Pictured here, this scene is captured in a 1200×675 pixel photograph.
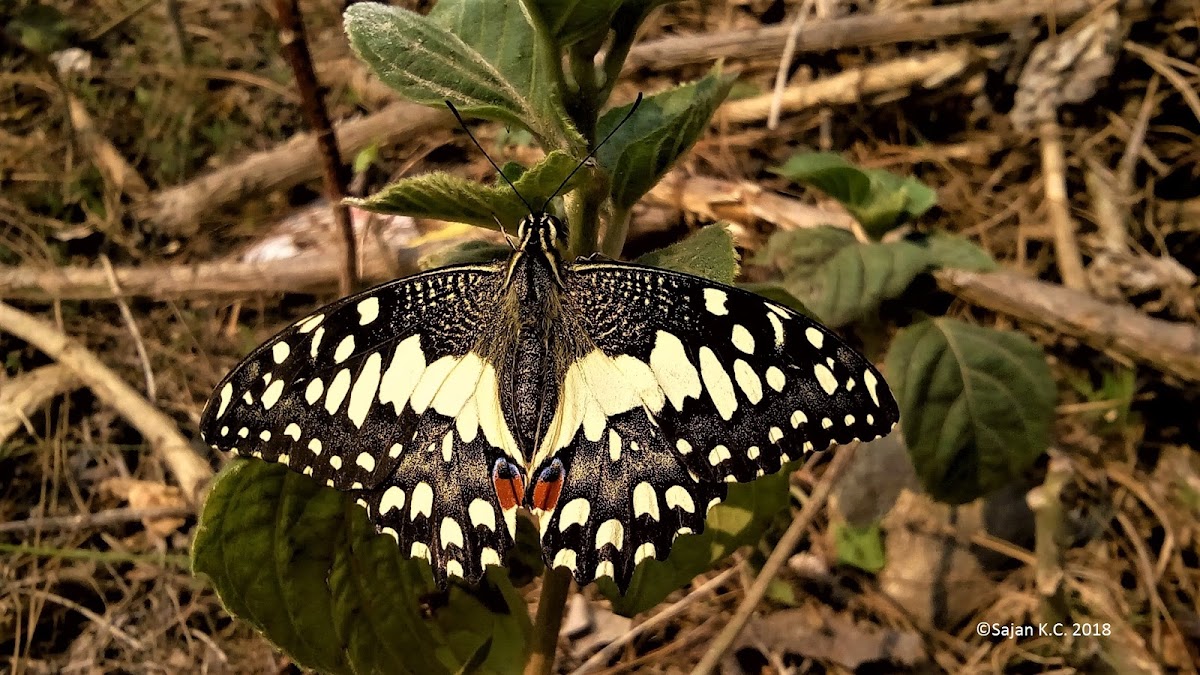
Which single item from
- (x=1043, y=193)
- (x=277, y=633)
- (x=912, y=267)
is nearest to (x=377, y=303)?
(x=277, y=633)

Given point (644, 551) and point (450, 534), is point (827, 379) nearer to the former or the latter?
point (644, 551)

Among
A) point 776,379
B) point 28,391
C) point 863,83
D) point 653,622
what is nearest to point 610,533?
point 776,379

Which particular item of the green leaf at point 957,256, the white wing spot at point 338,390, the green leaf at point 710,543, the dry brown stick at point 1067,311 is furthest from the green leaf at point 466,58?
the dry brown stick at point 1067,311

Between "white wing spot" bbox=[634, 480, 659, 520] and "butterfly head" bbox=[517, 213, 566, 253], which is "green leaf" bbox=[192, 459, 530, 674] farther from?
"butterfly head" bbox=[517, 213, 566, 253]

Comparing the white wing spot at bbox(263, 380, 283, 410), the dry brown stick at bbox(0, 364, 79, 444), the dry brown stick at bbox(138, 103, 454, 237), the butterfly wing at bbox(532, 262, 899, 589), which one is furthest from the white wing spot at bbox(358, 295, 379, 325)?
the dry brown stick at bbox(138, 103, 454, 237)

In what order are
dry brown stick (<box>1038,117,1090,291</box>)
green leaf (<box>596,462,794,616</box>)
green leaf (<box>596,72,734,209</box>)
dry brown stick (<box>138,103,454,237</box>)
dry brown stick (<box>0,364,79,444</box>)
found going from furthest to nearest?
1. dry brown stick (<box>138,103,454,237</box>)
2. dry brown stick (<box>1038,117,1090,291</box>)
3. dry brown stick (<box>0,364,79,444</box>)
4. green leaf (<box>596,462,794,616</box>)
5. green leaf (<box>596,72,734,209</box>)

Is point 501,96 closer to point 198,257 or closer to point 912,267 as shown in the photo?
point 912,267
